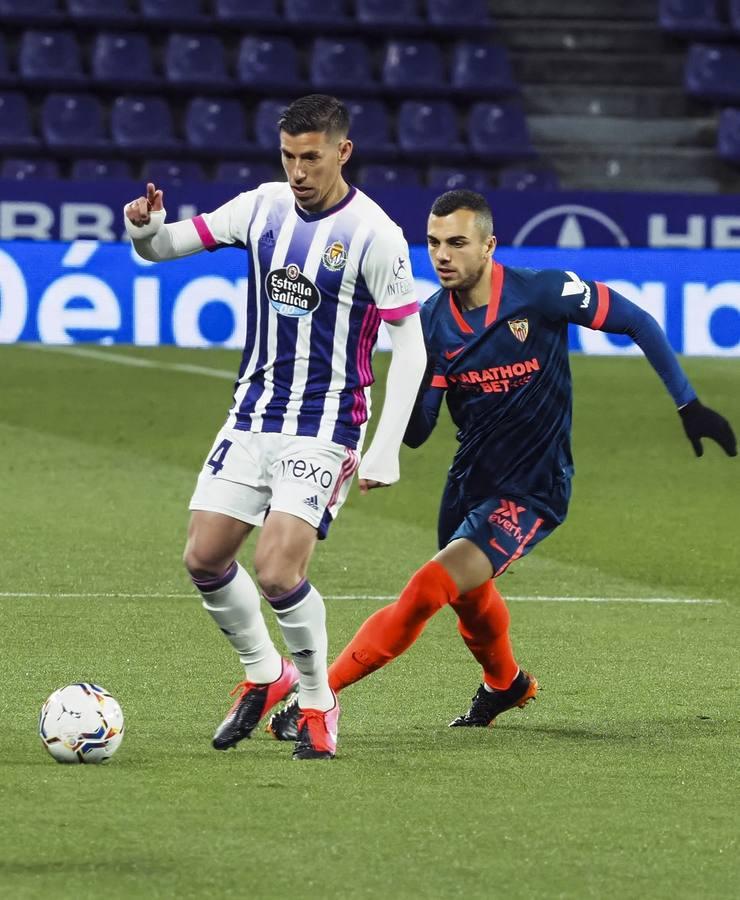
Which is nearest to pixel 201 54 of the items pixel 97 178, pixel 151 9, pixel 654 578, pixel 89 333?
pixel 151 9

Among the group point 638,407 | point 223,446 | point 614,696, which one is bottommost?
point 638,407

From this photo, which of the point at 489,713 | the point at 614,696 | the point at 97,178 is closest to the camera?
the point at 489,713

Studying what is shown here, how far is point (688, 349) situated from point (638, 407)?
2.30 metres

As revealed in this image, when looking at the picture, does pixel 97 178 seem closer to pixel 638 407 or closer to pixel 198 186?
pixel 198 186

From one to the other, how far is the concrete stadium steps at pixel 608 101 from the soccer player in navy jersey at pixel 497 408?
16.2 m

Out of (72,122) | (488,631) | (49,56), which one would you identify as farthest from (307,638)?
(49,56)

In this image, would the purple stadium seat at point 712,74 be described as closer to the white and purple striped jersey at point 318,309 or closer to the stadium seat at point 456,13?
the stadium seat at point 456,13

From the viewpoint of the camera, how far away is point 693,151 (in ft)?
70.1

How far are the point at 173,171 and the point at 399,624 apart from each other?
1405 cm

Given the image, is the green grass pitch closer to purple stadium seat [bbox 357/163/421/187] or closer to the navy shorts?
the navy shorts

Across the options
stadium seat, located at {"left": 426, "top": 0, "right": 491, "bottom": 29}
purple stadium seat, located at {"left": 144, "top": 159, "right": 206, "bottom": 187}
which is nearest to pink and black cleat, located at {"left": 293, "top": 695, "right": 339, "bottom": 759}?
purple stadium seat, located at {"left": 144, "top": 159, "right": 206, "bottom": 187}

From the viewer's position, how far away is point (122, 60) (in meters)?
20.2

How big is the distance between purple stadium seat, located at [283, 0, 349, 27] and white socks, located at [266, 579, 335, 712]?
1619 centimetres

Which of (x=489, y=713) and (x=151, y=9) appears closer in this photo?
(x=489, y=713)
